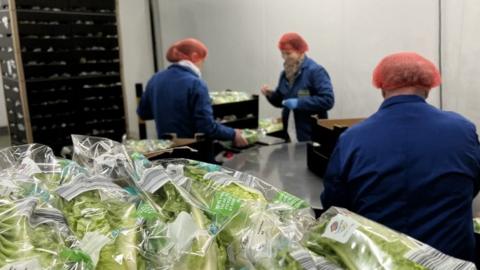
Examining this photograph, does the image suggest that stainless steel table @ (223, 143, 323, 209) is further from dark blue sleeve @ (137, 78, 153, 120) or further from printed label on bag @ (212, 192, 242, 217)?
printed label on bag @ (212, 192, 242, 217)

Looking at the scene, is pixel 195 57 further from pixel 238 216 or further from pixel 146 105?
pixel 238 216

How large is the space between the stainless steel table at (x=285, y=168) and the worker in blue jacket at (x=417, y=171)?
1.22ft

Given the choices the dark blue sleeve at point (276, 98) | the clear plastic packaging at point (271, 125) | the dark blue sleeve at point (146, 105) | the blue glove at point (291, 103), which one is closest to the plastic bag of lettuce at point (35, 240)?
the dark blue sleeve at point (146, 105)

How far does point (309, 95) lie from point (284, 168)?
45.9 inches

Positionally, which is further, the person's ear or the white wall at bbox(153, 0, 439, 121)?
the white wall at bbox(153, 0, 439, 121)

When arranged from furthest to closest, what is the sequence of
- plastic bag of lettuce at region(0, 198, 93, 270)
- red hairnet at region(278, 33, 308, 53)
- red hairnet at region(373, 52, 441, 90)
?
red hairnet at region(278, 33, 308, 53), red hairnet at region(373, 52, 441, 90), plastic bag of lettuce at region(0, 198, 93, 270)

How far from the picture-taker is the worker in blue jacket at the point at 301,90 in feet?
11.3

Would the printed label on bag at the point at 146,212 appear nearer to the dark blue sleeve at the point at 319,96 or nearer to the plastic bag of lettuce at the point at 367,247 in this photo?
the plastic bag of lettuce at the point at 367,247

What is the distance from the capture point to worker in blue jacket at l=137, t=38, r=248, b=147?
2928 millimetres

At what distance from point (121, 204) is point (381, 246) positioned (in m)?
0.47

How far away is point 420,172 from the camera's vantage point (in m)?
1.54

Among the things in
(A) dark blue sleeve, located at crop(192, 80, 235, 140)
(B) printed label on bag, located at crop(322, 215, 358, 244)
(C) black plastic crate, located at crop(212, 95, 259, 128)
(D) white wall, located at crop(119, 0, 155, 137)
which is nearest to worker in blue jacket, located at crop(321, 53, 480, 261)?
(B) printed label on bag, located at crop(322, 215, 358, 244)

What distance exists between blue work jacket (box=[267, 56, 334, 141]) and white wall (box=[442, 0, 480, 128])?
81 cm

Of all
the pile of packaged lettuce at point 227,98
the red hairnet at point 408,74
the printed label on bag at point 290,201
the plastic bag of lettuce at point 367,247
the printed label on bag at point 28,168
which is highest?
the red hairnet at point 408,74
